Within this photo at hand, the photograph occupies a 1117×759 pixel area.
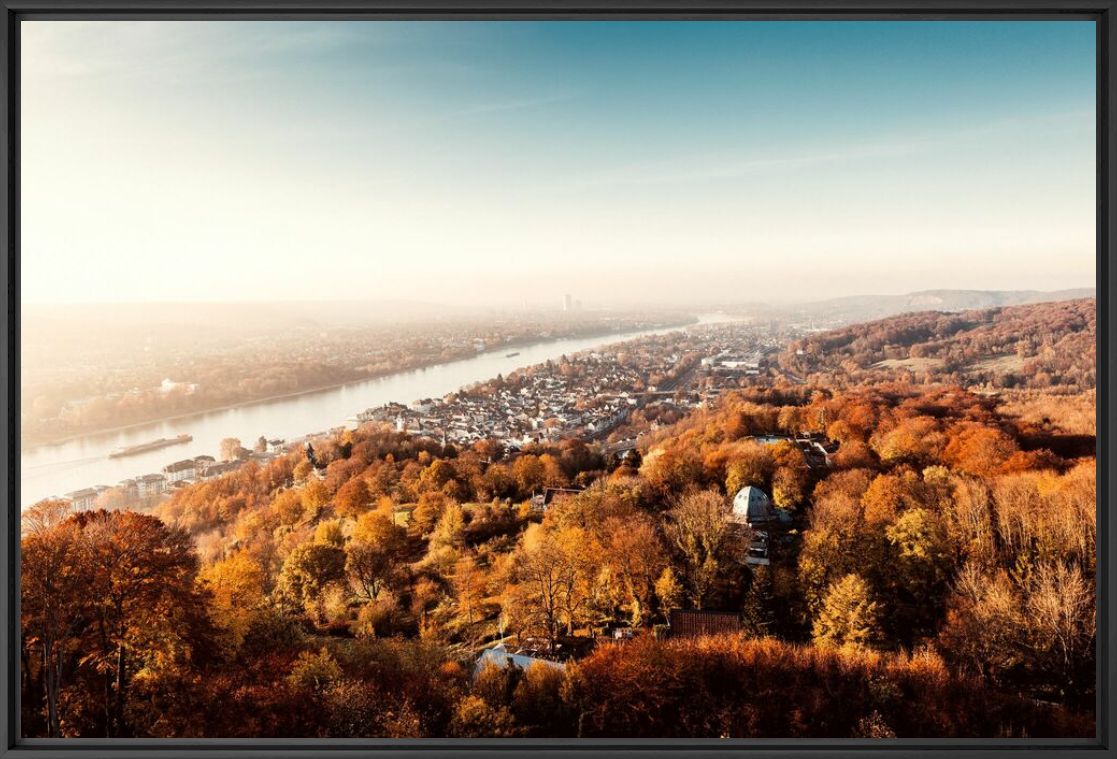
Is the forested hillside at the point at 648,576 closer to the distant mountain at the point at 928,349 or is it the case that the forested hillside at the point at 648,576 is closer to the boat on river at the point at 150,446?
the distant mountain at the point at 928,349

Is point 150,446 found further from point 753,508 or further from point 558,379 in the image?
point 753,508

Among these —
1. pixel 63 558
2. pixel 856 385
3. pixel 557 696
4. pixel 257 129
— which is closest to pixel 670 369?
pixel 856 385

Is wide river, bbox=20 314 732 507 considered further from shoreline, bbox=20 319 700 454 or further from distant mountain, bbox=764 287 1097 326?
distant mountain, bbox=764 287 1097 326

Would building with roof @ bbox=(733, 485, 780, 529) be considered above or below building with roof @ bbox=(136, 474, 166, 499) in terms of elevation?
below

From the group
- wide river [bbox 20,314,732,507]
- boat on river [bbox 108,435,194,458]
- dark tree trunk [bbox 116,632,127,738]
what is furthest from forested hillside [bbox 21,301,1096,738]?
boat on river [bbox 108,435,194,458]

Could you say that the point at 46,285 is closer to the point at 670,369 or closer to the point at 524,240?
the point at 524,240

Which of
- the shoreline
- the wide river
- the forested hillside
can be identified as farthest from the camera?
the shoreline

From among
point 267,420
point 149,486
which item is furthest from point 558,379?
point 149,486
